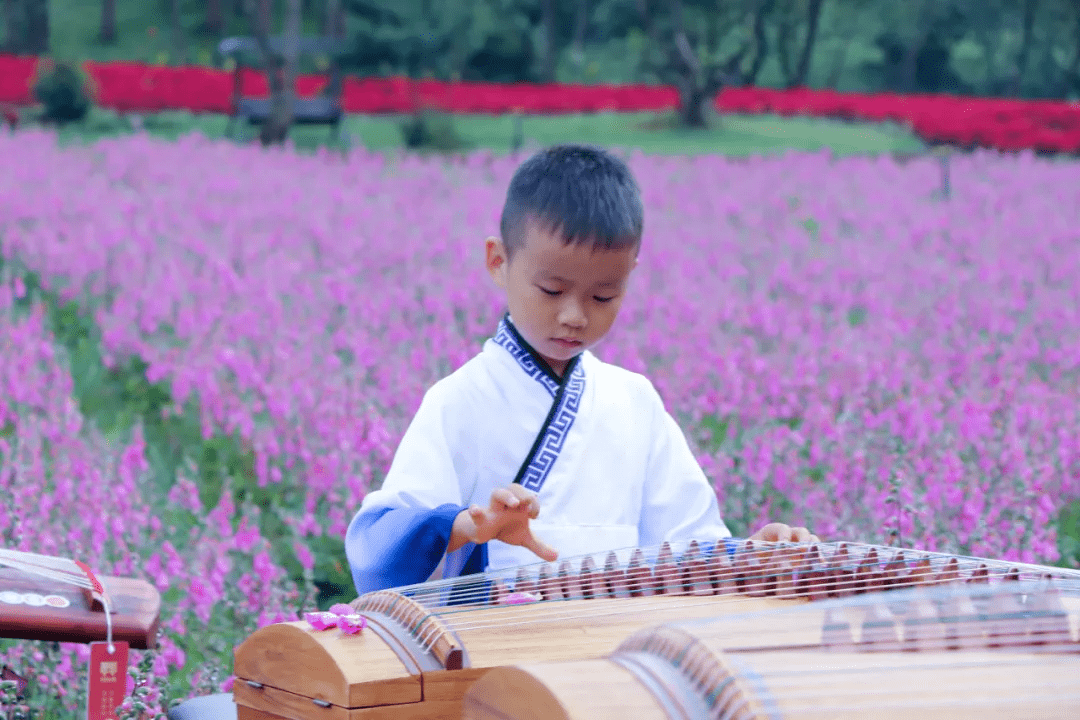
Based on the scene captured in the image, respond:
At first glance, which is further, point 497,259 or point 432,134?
point 432,134

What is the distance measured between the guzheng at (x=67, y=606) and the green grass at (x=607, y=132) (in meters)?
18.7

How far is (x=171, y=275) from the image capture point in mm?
6977

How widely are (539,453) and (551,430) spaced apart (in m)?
0.05

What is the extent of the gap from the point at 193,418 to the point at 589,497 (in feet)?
Answer: 11.7

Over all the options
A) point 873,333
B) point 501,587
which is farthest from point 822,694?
point 873,333

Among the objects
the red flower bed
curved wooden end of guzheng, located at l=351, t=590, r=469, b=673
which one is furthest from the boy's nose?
the red flower bed

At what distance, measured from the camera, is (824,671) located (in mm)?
1331

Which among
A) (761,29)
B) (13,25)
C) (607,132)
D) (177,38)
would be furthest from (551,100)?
(13,25)

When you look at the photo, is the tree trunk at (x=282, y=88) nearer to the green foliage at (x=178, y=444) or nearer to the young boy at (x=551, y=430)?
the green foliage at (x=178, y=444)

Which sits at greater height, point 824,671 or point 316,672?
point 824,671

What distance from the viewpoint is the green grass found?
72.0ft

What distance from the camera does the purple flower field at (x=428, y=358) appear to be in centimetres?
368

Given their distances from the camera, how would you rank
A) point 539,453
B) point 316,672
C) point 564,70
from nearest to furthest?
point 316,672
point 539,453
point 564,70

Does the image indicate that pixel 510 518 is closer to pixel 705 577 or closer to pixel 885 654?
pixel 705 577
